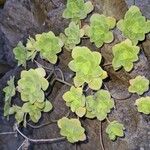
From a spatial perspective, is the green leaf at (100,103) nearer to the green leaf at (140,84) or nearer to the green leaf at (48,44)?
the green leaf at (140,84)

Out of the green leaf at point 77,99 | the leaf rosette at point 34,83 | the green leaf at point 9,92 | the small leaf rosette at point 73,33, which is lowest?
the green leaf at point 9,92

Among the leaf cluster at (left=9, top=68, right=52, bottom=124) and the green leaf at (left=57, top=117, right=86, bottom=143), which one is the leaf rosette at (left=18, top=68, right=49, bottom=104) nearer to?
the leaf cluster at (left=9, top=68, right=52, bottom=124)

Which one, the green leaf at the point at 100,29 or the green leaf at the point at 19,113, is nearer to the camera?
the green leaf at the point at 100,29

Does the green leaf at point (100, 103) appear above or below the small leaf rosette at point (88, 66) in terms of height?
below

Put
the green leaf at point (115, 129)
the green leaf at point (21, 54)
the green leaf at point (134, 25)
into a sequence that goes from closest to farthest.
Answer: the green leaf at point (134, 25) < the green leaf at point (115, 129) < the green leaf at point (21, 54)

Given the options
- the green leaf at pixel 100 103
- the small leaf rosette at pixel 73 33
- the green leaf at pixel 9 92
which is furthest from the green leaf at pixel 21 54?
the green leaf at pixel 100 103

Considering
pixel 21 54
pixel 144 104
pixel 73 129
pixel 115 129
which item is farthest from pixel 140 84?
pixel 21 54

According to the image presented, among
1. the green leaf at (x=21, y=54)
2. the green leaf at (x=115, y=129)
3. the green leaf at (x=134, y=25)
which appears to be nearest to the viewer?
the green leaf at (x=134, y=25)
